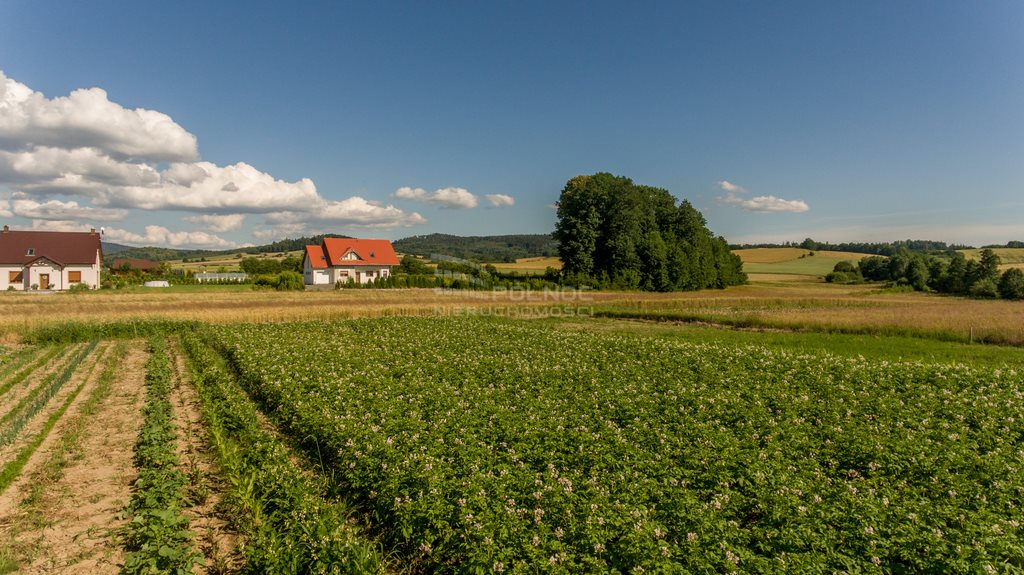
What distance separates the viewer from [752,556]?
5.13m

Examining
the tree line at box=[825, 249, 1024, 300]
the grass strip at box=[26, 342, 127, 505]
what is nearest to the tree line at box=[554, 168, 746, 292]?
the tree line at box=[825, 249, 1024, 300]

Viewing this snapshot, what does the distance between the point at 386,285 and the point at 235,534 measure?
→ 176ft

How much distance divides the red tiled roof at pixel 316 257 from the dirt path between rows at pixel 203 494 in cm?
5873

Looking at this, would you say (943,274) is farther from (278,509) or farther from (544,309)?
(278,509)

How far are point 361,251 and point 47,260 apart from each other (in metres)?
34.7

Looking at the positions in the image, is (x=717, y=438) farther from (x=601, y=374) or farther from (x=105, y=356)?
(x=105, y=356)

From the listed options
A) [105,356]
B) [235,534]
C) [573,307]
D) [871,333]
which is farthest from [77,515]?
[573,307]

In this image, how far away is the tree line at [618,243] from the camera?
6059 centimetres

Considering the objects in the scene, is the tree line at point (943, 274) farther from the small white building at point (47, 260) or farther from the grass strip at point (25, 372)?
the small white building at point (47, 260)

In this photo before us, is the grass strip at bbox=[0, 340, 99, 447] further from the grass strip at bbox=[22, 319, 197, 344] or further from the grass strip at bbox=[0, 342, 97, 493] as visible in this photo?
the grass strip at bbox=[22, 319, 197, 344]

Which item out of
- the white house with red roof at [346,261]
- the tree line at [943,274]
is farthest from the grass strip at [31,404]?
the tree line at [943,274]

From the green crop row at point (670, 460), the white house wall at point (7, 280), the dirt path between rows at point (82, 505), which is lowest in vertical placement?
the dirt path between rows at point (82, 505)

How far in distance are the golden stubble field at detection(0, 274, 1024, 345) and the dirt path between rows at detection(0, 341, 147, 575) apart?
68.1 feet

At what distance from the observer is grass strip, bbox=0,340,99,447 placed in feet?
34.3
